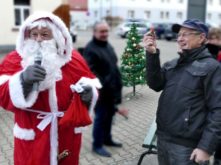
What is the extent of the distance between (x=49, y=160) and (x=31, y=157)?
14 centimetres

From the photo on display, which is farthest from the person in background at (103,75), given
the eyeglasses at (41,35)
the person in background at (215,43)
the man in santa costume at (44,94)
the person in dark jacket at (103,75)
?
the eyeglasses at (41,35)

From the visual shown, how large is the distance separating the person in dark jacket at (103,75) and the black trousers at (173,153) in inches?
68.3

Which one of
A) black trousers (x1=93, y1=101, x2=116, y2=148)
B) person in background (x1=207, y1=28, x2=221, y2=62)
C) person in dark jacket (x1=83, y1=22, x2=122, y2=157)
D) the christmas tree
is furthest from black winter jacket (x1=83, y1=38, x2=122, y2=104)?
the christmas tree

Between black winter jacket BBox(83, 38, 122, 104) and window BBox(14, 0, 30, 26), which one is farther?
window BBox(14, 0, 30, 26)

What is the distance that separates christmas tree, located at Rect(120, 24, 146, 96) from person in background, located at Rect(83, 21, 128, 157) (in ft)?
10.9

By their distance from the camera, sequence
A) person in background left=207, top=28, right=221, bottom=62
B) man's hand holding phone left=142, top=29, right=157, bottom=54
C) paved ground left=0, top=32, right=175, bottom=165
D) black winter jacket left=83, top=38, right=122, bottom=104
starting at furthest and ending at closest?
paved ground left=0, top=32, right=175, bottom=165, black winter jacket left=83, top=38, right=122, bottom=104, person in background left=207, top=28, right=221, bottom=62, man's hand holding phone left=142, top=29, right=157, bottom=54

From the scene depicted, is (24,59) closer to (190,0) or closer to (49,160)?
(49,160)

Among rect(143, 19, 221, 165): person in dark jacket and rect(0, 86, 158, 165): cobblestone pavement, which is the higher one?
rect(143, 19, 221, 165): person in dark jacket

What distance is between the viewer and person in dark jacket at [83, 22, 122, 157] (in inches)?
169

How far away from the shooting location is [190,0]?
5398 millimetres

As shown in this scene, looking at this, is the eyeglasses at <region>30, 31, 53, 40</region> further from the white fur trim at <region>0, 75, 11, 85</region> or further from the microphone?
the white fur trim at <region>0, 75, 11, 85</region>

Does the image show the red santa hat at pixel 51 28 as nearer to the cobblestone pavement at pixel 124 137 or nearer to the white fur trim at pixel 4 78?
the white fur trim at pixel 4 78

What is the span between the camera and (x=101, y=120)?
475cm

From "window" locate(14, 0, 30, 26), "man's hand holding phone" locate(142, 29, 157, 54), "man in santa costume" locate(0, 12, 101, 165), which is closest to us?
"man in santa costume" locate(0, 12, 101, 165)
